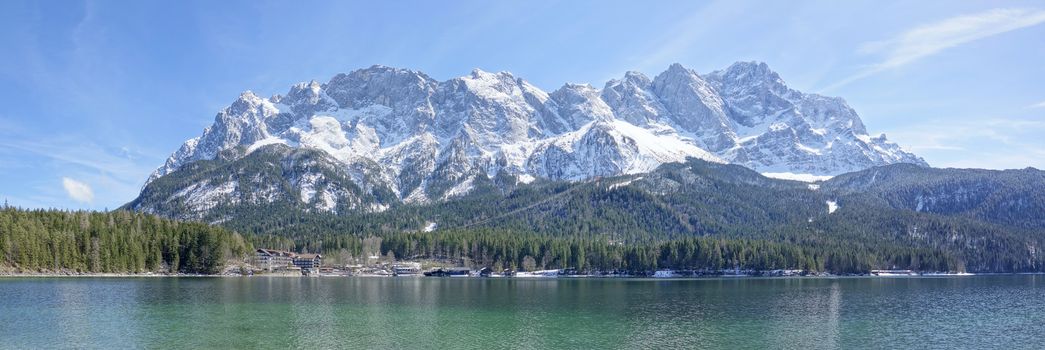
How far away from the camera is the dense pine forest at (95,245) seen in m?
163

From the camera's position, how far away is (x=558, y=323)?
86125mm

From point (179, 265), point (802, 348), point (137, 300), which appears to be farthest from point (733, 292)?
point (179, 265)

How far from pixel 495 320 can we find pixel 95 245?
437ft

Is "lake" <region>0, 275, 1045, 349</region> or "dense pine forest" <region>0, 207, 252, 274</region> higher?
"dense pine forest" <region>0, 207, 252, 274</region>

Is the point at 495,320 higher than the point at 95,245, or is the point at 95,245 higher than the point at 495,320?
the point at 95,245

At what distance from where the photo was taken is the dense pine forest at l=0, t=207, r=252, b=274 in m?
163

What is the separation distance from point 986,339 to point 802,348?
24584 mm

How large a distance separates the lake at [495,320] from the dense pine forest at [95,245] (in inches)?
1464

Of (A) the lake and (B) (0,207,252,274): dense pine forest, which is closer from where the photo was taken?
(A) the lake

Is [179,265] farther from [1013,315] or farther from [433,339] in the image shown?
[1013,315]

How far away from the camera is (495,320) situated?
88.9 metres

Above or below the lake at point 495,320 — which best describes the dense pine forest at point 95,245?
above

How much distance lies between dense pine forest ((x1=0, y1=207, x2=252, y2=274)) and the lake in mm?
37176

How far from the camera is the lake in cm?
7131
